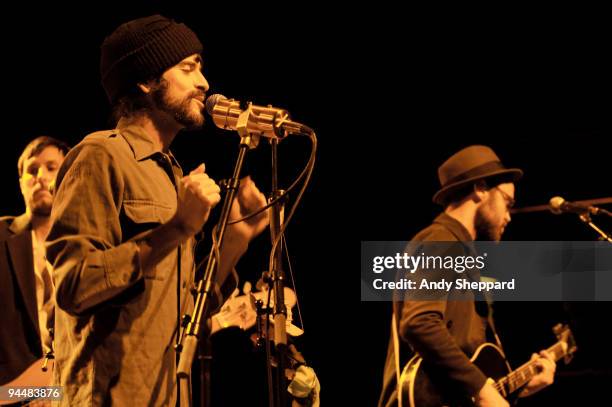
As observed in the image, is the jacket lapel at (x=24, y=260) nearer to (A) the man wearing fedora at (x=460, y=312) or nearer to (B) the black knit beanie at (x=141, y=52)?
(B) the black knit beanie at (x=141, y=52)

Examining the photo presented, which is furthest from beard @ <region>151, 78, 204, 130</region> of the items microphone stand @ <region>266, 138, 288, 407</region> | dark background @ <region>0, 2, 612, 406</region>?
dark background @ <region>0, 2, 612, 406</region>

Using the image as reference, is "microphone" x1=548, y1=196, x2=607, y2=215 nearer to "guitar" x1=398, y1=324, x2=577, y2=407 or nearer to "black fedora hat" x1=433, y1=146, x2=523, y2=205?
"black fedora hat" x1=433, y1=146, x2=523, y2=205

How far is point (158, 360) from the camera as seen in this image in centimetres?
188

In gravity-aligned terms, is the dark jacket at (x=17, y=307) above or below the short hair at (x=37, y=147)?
below

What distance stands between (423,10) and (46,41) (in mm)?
2591

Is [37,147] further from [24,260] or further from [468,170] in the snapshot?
[468,170]

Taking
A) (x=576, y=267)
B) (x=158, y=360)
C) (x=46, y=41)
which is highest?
(x=46, y=41)

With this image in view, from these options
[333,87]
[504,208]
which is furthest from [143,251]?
[333,87]

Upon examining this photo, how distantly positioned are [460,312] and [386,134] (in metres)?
2.07

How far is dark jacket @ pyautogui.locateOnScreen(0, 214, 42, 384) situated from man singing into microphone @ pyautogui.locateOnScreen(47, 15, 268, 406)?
1.60 meters

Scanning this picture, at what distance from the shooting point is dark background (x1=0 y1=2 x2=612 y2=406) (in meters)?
5.01

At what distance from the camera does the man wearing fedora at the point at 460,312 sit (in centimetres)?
333

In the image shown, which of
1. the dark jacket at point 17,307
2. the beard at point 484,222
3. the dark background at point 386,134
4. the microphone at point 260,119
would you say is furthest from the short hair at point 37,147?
the beard at point 484,222

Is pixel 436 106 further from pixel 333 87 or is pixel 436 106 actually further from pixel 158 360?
pixel 158 360
